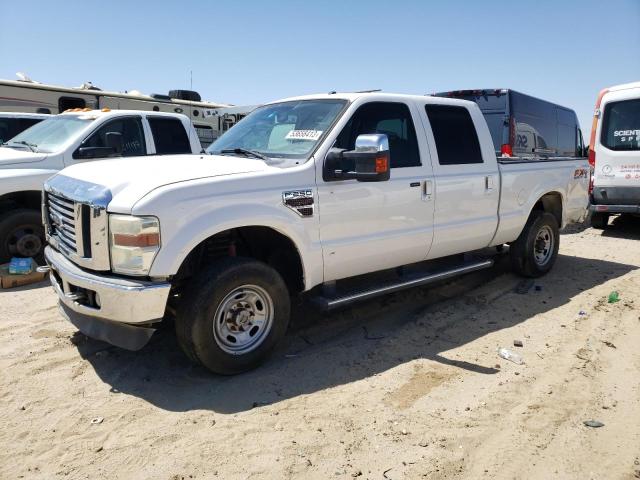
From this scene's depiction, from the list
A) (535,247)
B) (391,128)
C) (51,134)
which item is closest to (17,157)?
(51,134)

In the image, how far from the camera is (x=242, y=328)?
12.1 ft

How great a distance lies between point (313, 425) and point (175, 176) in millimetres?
1790

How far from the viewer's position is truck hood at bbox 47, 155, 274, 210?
10.7 ft

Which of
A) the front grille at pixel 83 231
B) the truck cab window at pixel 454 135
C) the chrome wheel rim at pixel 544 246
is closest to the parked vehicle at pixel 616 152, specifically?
the chrome wheel rim at pixel 544 246

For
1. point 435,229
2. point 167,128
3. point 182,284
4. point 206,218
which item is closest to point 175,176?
point 206,218

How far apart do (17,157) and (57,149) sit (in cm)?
45

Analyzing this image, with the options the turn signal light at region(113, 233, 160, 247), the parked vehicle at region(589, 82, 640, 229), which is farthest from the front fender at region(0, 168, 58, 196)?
the parked vehicle at region(589, 82, 640, 229)

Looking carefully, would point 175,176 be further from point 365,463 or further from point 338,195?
point 365,463

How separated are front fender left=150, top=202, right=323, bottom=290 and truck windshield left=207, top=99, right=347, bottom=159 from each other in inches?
21.6

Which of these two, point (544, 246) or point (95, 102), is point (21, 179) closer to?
point (95, 102)

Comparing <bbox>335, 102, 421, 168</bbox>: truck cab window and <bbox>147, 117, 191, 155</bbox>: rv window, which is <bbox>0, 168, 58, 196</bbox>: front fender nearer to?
<bbox>147, 117, 191, 155</bbox>: rv window

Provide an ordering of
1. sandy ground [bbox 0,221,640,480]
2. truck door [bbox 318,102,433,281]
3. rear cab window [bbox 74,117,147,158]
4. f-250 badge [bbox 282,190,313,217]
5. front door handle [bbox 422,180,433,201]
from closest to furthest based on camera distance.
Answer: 1. sandy ground [bbox 0,221,640,480]
2. f-250 badge [bbox 282,190,313,217]
3. truck door [bbox 318,102,433,281]
4. front door handle [bbox 422,180,433,201]
5. rear cab window [bbox 74,117,147,158]

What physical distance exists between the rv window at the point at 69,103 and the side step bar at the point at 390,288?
8.98 metres

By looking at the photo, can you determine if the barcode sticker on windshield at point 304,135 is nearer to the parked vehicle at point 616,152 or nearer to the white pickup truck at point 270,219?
the white pickup truck at point 270,219
